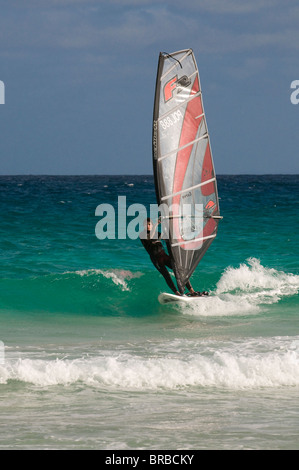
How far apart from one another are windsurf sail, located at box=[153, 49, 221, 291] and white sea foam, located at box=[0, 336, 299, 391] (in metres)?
3.14

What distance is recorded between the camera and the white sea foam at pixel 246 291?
1030 centimetres

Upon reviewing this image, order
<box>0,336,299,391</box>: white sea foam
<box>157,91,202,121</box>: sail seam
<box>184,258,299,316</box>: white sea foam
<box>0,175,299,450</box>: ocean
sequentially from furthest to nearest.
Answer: <box>184,258,299,316</box>: white sea foam
<box>157,91,202,121</box>: sail seam
<box>0,336,299,391</box>: white sea foam
<box>0,175,299,450</box>: ocean

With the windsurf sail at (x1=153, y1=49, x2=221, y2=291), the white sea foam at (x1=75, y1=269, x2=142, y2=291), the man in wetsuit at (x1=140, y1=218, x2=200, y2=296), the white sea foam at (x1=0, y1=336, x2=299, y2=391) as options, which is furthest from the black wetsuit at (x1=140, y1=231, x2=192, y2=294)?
the white sea foam at (x1=75, y1=269, x2=142, y2=291)

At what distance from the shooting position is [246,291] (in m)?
12.5

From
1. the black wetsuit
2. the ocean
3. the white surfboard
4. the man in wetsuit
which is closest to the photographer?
the ocean

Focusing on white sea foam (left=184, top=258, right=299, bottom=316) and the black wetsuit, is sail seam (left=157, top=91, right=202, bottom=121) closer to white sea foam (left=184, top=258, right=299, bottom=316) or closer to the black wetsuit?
the black wetsuit

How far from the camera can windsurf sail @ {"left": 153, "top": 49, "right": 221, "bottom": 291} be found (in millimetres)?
9125

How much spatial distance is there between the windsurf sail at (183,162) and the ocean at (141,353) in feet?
3.73

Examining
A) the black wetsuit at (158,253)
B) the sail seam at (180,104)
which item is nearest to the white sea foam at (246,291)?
the black wetsuit at (158,253)

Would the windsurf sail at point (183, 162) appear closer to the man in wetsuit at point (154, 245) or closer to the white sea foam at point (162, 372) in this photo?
the man in wetsuit at point (154, 245)

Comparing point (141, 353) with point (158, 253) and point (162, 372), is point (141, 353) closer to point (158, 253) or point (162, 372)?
point (162, 372)

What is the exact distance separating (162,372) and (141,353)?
0.99 meters

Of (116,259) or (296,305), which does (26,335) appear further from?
(116,259)

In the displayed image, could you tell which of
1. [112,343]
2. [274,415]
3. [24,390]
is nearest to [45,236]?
[112,343]
